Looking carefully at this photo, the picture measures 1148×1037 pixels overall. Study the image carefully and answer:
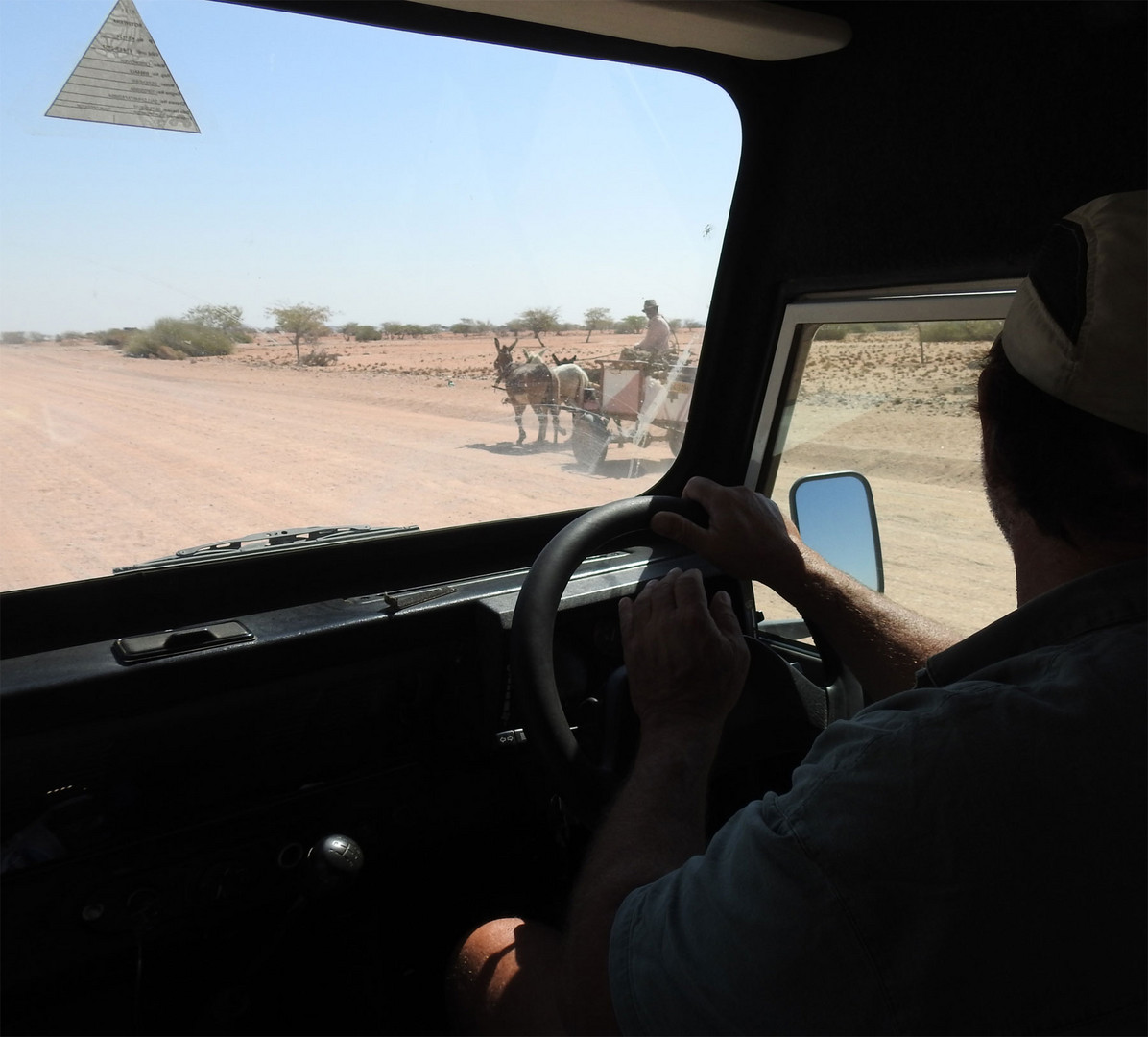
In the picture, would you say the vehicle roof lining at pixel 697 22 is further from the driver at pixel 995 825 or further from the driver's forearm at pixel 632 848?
the driver's forearm at pixel 632 848

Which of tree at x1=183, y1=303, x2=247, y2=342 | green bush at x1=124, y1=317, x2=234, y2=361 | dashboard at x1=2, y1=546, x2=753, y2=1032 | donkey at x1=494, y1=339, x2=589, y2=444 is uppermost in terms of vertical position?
tree at x1=183, y1=303, x2=247, y2=342

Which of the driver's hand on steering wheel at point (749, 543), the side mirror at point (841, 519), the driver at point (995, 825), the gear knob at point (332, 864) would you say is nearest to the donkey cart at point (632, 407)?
the side mirror at point (841, 519)

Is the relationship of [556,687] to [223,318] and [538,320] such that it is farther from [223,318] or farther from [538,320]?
[538,320]

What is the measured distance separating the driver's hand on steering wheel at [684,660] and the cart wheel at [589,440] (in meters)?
1.30

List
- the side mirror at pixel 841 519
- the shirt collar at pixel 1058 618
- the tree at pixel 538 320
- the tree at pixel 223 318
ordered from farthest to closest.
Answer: the side mirror at pixel 841 519 < the tree at pixel 538 320 < the tree at pixel 223 318 < the shirt collar at pixel 1058 618

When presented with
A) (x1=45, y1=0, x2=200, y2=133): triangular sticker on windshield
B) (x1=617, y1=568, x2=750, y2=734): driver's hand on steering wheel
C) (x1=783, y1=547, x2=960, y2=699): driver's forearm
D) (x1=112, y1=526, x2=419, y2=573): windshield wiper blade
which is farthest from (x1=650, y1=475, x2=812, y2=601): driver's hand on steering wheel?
(x1=45, y1=0, x2=200, y2=133): triangular sticker on windshield

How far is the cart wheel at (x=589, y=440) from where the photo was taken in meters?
2.79

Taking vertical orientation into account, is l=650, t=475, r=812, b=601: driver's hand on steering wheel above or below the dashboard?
above

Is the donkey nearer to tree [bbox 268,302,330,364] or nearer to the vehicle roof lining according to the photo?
tree [bbox 268,302,330,364]

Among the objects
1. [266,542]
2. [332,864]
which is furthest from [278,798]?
[266,542]

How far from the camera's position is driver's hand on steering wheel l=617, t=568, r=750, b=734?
1466mm

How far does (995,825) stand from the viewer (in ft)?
2.62

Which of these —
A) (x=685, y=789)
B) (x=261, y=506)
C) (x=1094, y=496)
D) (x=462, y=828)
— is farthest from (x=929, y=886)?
(x=261, y=506)

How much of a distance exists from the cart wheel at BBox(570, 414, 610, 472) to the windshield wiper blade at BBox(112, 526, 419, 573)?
645 millimetres
